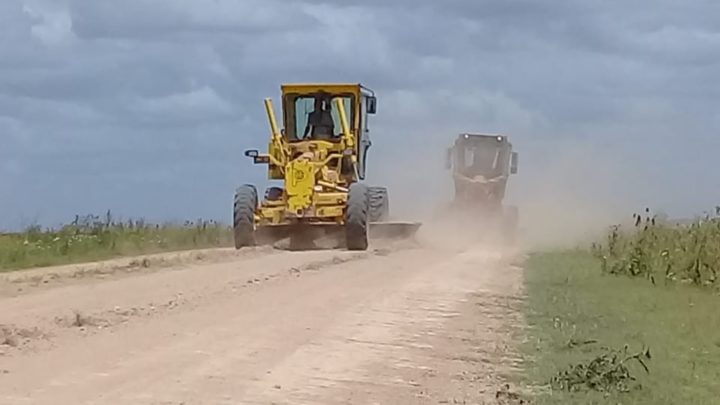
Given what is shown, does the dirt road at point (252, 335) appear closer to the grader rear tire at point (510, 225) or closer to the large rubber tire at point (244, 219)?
the large rubber tire at point (244, 219)

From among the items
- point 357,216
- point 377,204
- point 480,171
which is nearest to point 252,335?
point 357,216

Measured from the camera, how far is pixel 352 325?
15586mm

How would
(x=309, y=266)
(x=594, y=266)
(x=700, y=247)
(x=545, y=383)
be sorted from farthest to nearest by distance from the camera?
(x=594, y=266), (x=700, y=247), (x=309, y=266), (x=545, y=383)

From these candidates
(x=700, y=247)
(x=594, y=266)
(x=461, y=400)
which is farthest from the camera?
(x=594, y=266)

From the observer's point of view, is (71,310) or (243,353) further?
(71,310)

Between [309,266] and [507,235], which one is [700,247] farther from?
[507,235]

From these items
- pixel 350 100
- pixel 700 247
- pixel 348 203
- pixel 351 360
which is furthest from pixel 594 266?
pixel 351 360

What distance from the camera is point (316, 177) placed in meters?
31.7

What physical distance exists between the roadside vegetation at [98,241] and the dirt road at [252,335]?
401cm

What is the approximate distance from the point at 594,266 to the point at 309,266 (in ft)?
23.8

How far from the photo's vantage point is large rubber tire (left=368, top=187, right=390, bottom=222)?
3300 centimetres

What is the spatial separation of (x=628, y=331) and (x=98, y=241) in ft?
58.0

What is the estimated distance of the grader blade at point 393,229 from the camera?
3356 cm

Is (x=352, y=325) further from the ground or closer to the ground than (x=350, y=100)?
closer to the ground
